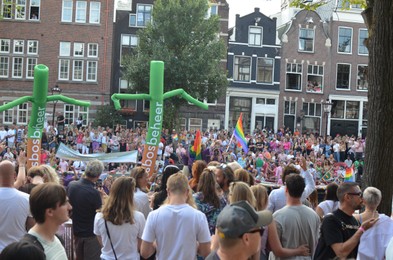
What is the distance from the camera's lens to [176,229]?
206 inches

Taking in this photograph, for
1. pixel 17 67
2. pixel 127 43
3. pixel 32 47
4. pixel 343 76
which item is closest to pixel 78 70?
pixel 32 47

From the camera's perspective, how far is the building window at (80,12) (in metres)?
40.3

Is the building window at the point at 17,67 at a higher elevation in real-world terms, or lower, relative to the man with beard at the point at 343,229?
higher

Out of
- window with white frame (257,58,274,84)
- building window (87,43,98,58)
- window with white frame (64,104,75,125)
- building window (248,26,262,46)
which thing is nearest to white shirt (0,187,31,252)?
window with white frame (64,104,75,125)

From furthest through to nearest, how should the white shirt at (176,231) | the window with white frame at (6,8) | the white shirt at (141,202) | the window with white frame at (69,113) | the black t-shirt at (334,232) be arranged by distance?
the window with white frame at (69,113)
the window with white frame at (6,8)
the white shirt at (141,202)
the black t-shirt at (334,232)
the white shirt at (176,231)

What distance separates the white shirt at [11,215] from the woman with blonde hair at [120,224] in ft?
2.31

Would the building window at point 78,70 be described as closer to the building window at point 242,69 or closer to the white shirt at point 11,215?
the building window at point 242,69

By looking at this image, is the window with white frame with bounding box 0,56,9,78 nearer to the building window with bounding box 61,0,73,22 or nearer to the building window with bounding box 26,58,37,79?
the building window with bounding box 26,58,37,79

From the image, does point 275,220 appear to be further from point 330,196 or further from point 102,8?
point 102,8

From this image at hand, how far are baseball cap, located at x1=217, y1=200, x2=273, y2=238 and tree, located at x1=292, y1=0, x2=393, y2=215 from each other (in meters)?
4.67

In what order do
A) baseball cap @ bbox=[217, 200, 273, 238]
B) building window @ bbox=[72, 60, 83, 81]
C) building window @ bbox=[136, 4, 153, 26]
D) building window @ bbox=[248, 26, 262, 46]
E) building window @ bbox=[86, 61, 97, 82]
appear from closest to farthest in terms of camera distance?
baseball cap @ bbox=[217, 200, 273, 238]
building window @ bbox=[72, 60, 83, 81]
building window @ bbox=[86, 61, 97, 82]
building window @ bbox=[136, 4, 153, 26]
building window @ bbox=[248, 26, 262, 46]

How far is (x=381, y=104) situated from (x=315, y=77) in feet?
126

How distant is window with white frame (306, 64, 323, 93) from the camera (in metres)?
44.9

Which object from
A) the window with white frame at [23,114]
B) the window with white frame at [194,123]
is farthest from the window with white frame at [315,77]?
the window with white frame at [23,114]
